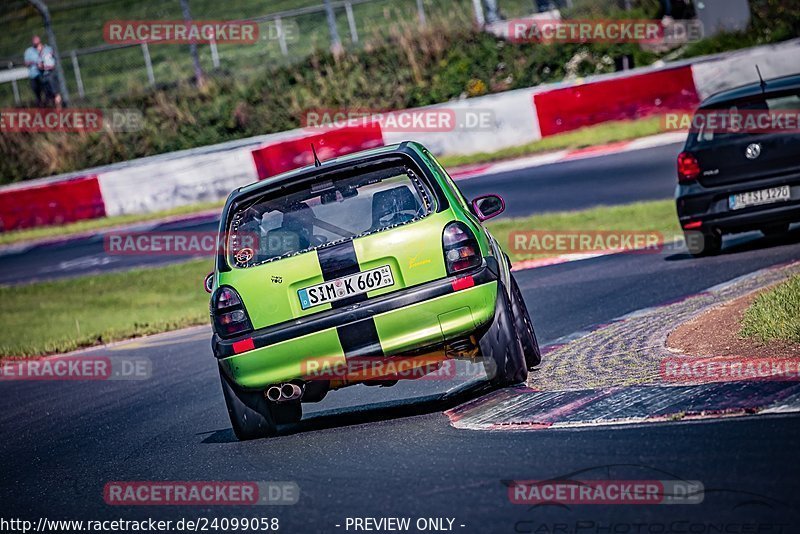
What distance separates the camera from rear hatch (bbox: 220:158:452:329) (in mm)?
7043

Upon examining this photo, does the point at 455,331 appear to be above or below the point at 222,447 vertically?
above

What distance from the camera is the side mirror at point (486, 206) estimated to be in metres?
8.16

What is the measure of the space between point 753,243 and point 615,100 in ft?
32.1

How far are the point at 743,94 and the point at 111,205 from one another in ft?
54.0

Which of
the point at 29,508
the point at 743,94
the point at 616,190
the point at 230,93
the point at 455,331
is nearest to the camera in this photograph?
the point at 29,508

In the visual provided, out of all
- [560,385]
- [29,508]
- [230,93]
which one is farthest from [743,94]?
[230,93]

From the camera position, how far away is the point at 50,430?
931 centimetres

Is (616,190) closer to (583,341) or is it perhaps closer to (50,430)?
(583,341)

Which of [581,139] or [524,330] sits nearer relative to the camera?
Result: [524,330]

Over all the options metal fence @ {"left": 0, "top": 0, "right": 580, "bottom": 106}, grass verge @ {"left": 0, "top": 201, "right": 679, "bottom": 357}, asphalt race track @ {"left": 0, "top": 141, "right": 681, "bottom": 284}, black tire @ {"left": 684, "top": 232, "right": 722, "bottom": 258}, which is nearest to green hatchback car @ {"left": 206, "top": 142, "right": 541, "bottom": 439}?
black tire @ {"left": 684, "top": 232, "right": 722, "bottom": 258}

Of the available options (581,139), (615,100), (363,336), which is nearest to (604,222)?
(581,139)

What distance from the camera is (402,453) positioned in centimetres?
623

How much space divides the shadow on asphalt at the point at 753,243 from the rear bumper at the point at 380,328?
6.30 metres

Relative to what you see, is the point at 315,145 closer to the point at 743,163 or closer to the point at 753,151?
the point at 743,163
